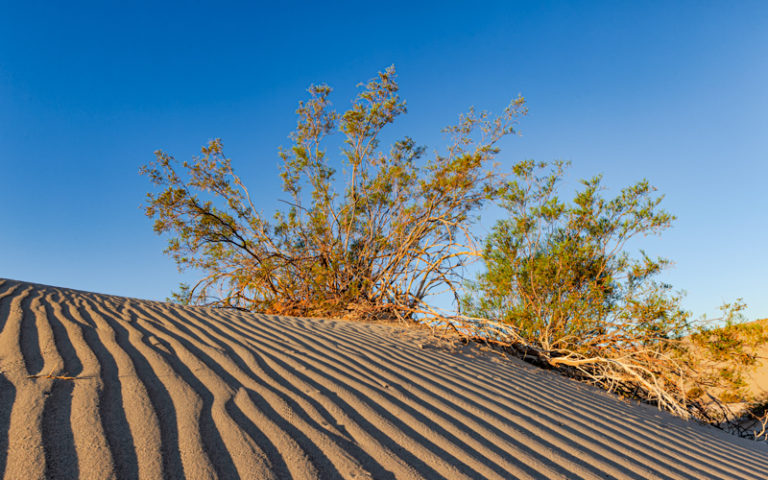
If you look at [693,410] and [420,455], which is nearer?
[420,455]

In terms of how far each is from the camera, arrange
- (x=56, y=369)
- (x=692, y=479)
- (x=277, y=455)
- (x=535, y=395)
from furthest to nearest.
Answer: (x=535, y=395), (x=692, y=479), (x=56, y=369), (x=277, y=455)

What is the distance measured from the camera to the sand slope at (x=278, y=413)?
1477 millimetres

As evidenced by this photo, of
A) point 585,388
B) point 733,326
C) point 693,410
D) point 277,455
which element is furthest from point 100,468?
point 733,326

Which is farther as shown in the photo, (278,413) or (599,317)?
(599,317)

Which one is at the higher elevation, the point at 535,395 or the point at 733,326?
the point at 733,326

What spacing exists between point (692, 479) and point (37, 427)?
3202mm

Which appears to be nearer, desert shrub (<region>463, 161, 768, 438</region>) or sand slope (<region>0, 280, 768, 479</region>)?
sand slope (<region>0, 280, 768, 479</region>)

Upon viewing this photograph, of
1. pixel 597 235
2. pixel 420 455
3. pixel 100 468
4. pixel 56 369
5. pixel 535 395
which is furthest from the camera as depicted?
pixel 597 235

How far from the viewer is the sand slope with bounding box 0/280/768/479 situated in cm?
148

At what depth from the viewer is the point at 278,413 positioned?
6.30 feet

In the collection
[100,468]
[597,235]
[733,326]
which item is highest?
[597,235]

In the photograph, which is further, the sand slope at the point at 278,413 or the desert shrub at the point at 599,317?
the desert shrub at the point at 599,317

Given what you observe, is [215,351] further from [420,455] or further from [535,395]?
[535,395]

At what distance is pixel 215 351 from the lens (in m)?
2.72
